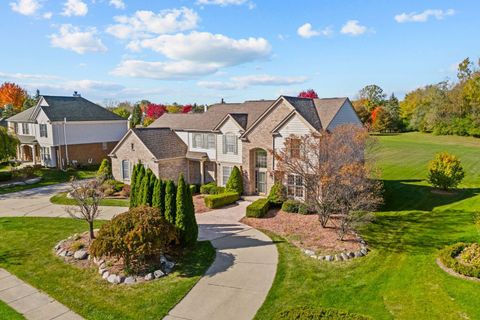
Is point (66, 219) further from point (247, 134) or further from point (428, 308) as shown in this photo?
→ point (428, 308)

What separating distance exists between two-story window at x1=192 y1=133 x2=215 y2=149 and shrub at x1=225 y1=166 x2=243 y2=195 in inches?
163

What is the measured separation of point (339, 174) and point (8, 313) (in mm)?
15704

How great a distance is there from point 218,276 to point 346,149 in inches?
413

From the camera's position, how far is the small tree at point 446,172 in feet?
88.5

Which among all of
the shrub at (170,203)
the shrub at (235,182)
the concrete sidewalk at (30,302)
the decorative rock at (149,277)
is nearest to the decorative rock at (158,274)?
the decorative rock at (149,277)

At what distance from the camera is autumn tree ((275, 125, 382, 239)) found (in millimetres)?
18316

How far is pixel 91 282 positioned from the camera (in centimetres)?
1396

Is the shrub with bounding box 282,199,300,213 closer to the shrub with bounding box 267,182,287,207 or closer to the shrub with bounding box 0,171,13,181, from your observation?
the shrub with bounding box 267,182,287,207

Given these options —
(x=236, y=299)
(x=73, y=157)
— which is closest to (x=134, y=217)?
(x=236, y=299)

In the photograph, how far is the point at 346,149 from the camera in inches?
775

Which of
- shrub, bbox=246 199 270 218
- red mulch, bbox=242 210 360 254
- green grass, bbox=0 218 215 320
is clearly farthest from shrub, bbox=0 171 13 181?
shrub, bbox=246 199 270 218

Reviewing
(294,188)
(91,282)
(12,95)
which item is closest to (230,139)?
(294,188)

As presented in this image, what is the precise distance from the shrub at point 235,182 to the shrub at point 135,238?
12926mm

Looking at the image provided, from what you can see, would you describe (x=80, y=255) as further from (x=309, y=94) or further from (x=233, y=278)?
(x=309, y=94)
